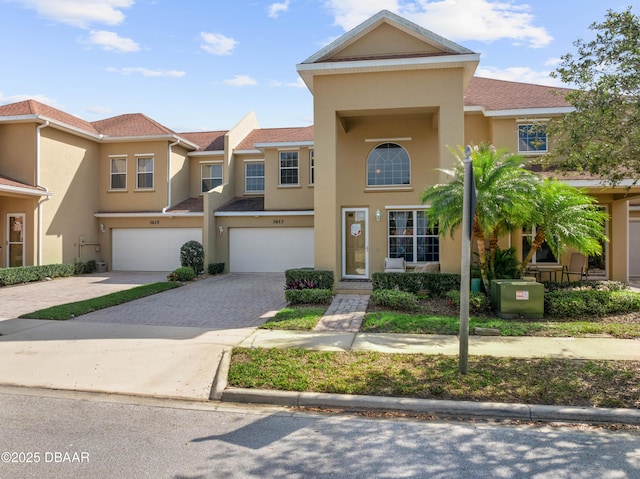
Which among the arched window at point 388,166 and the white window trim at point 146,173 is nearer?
the arched window at point 388,166

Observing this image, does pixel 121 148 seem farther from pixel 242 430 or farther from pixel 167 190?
pixel 242 430

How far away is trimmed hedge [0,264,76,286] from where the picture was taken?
15.6 meters

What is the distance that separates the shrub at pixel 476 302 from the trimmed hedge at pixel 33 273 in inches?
613

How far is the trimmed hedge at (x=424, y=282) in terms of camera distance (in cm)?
1148

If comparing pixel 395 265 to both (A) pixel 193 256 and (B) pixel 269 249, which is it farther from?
(A) pixel 193 256

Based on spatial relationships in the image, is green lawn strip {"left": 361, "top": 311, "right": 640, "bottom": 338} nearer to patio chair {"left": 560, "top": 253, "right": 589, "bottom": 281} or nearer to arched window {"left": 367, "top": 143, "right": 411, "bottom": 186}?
patio chair {"left": 560, "top": 253, "right": 589, "bottom": 281}

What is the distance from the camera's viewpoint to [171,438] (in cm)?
443

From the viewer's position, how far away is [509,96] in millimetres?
17188

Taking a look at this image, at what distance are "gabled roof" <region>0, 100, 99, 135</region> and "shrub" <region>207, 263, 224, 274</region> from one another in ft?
28.9

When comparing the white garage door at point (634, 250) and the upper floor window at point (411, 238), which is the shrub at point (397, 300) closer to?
the upper floor window at point (411, 238)

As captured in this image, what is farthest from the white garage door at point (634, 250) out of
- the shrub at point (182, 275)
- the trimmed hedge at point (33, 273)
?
the trimmed hedge at point (33, 273)

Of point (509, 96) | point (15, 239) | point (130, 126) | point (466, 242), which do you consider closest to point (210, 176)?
point (130, 126)

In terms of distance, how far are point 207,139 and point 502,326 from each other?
1991 centimetres

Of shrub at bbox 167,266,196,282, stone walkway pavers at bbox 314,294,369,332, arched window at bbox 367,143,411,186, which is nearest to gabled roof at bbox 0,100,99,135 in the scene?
shrub at bbox 167,266,196,282
